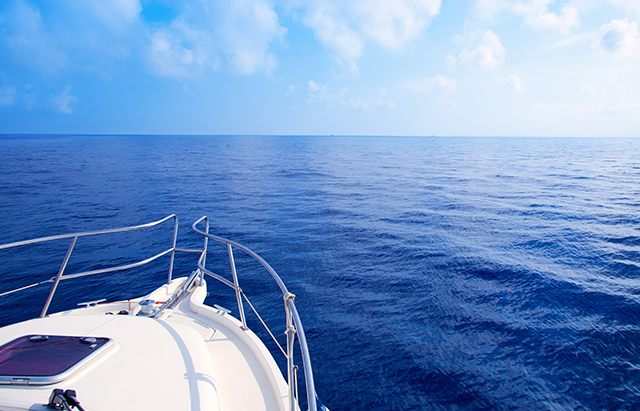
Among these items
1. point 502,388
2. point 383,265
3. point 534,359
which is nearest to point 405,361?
point 502,388

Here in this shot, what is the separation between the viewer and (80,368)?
230 centimetres

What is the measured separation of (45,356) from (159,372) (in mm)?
811

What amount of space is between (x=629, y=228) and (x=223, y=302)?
15460 mm

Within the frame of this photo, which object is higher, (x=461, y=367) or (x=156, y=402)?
(x=156, y=402)

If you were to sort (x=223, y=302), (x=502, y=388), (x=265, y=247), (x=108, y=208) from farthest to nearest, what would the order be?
1. (x=108, y=208)
2. (x=265, y=247)
3. (x=223, y=302)
4. (x=502, y=388)

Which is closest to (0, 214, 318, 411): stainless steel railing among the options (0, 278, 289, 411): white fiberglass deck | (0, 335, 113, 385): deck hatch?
(0, 278, 289, 411): white fiberglass deck

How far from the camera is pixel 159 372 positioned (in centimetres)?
249

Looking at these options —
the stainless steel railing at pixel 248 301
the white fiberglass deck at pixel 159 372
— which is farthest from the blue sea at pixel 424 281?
the stainless steel railing at pixel 248 301

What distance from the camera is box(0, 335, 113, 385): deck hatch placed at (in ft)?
6.92

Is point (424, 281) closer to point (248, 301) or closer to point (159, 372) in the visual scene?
point (248, 301)

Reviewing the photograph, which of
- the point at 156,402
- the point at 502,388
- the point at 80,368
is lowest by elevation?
the point at 502,388

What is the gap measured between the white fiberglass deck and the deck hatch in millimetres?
52

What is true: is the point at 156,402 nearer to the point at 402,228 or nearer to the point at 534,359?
the point at 534,359

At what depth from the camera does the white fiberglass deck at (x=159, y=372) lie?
2.16m
